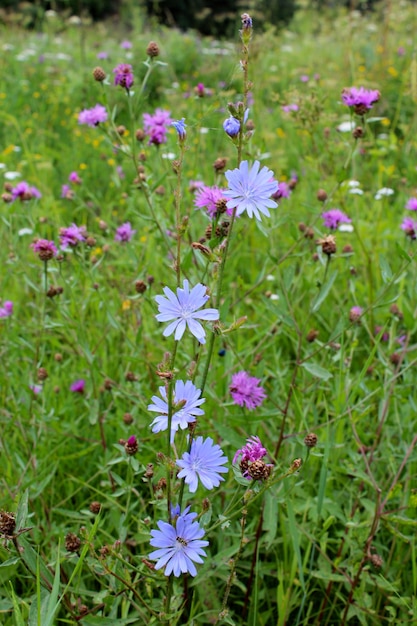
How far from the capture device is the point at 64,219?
10.2 ft

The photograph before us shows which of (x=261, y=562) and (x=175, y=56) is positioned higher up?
(x=175, y=56)

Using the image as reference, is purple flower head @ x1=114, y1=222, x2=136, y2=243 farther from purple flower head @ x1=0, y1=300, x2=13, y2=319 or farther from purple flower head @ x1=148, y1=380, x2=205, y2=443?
purple flower head @ x1=148, y1=380, x2=205, y2=443

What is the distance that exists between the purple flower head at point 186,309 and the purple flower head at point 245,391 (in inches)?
22.2

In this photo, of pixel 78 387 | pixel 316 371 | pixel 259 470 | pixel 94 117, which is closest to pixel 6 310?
pixel 78 387

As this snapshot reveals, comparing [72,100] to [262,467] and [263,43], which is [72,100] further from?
[262,467]

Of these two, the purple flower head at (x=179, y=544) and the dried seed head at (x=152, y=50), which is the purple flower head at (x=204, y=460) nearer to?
the purple flower head at (x=179, y=544)

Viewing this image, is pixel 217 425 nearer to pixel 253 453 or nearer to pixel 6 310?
pixel 253 453

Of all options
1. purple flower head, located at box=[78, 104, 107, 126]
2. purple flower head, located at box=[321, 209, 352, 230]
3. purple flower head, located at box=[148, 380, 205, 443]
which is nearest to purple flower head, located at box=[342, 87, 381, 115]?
purple flower head, located at box=[321, 209, 352, 230]

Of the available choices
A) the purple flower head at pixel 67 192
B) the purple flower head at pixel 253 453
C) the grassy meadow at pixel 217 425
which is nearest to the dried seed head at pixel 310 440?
the grassy meadow at pixel 217 425

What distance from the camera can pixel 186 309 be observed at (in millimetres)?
914

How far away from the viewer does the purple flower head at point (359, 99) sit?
162 centimetres

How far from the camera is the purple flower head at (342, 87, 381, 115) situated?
1.62m

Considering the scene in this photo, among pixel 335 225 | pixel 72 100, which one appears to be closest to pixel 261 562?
pixel 335 225

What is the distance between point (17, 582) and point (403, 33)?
7.03 m
